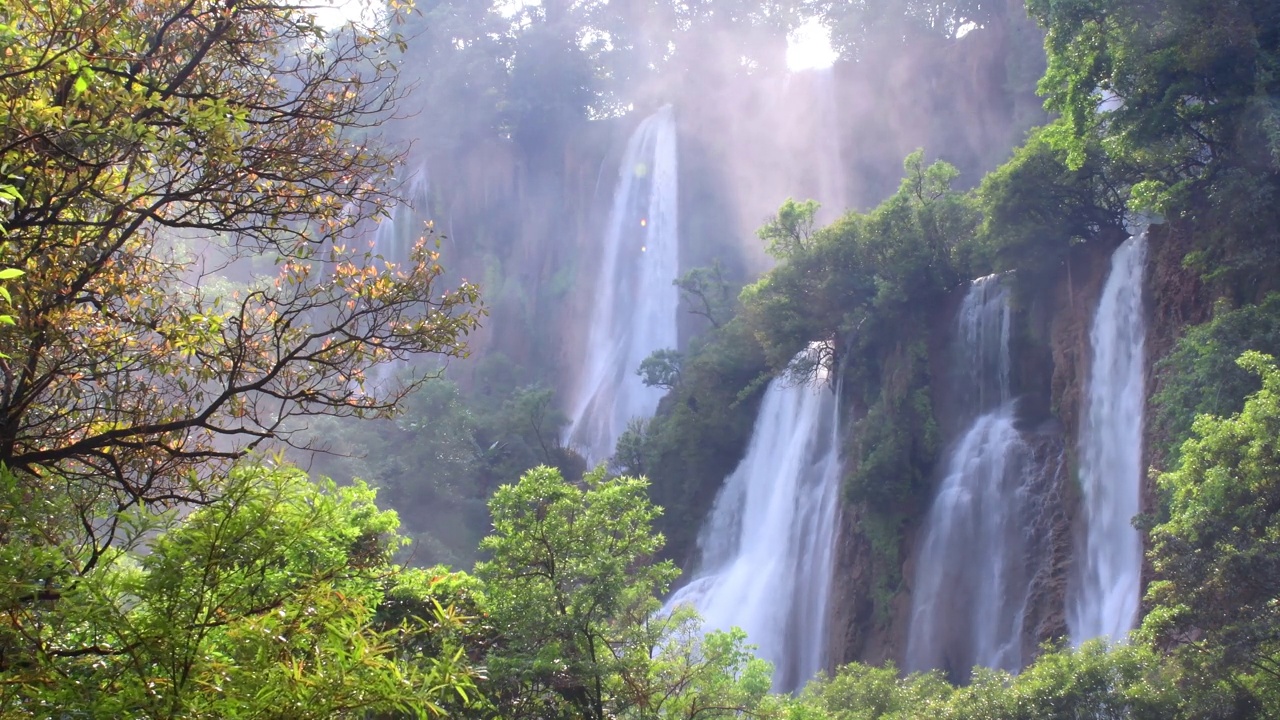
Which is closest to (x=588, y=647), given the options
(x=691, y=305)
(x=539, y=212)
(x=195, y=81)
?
(x=195, y=81)

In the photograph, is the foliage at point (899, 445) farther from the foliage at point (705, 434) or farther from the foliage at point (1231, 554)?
the foliage at point (1231, 554)

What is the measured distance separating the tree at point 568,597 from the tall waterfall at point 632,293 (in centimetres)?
2972

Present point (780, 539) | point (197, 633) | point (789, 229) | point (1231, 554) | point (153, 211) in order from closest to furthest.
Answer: point (197, 633) → point (153, 211) → point (1231, 554) → point (780, 539) → point (789, 229)

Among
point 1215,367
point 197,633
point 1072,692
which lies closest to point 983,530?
point 1215,367

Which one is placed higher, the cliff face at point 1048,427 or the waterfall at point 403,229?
the waterfall at point 403,229

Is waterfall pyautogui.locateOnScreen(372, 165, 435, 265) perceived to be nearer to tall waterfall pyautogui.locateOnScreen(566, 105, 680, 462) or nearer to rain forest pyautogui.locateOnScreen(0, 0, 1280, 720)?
rain forest pyautogui.locateOnScreen(0, 0, 1280, 720)

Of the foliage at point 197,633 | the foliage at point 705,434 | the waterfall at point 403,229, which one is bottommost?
the foliage at point 197,633

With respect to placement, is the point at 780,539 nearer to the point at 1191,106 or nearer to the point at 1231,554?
the point at 1191,106

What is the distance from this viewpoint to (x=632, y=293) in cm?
4272

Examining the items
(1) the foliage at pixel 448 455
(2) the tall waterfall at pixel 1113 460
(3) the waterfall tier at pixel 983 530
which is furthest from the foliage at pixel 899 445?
(1) the foliage at pixel 448 455

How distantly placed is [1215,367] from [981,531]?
660 cm

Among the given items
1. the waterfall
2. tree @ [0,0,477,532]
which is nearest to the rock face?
tree @ [0,0,477,532]

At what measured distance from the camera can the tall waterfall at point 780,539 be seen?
2208 cm

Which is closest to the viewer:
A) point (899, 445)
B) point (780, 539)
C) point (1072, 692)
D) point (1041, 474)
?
point (1072, 692)
